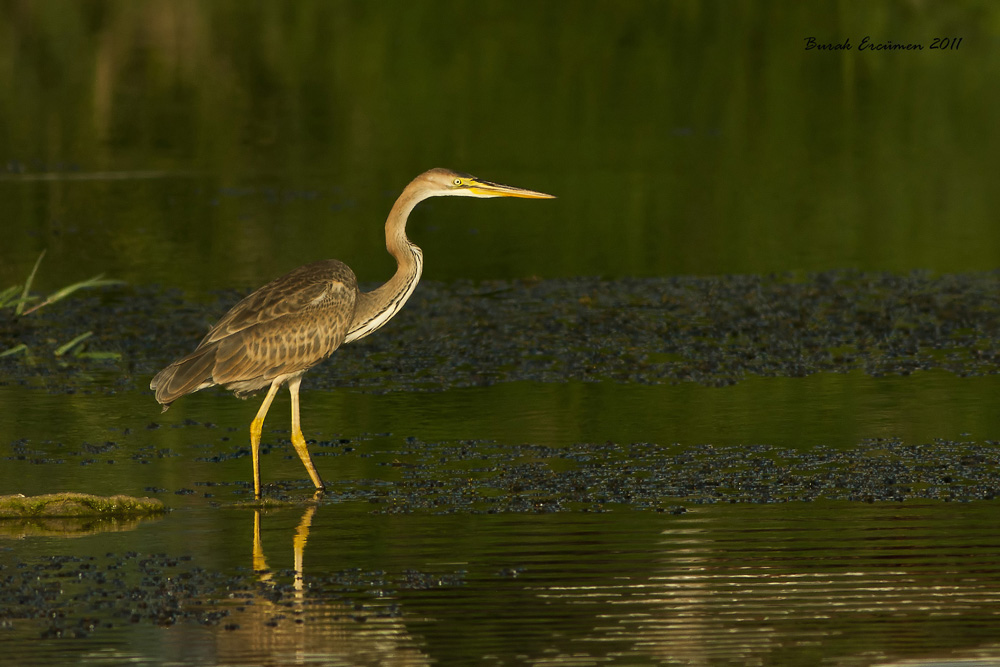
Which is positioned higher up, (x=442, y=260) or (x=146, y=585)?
(x=442, y=260)

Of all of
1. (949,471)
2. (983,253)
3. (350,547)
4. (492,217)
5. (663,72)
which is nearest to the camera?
(350,547)

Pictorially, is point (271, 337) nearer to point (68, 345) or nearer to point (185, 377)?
point (185, 377)

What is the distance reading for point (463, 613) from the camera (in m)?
8.52

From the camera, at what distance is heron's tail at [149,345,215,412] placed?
38.1 feet

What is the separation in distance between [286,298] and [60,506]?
2.40 metres

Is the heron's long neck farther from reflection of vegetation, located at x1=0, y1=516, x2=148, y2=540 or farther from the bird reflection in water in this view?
the bird reflection in water

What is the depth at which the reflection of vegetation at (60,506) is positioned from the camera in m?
10.5

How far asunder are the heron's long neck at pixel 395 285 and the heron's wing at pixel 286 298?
0.62 ft

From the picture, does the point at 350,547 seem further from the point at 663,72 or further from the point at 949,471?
the point at 663,72

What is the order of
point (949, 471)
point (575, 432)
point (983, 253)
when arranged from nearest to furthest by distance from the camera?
point (949, 471) → point (575, 432) → point (983, 253)

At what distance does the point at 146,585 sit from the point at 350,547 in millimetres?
1307

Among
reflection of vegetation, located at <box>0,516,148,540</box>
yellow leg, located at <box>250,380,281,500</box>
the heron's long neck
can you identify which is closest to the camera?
reflection of vegetation, located at <box>0,516,148,540</box>

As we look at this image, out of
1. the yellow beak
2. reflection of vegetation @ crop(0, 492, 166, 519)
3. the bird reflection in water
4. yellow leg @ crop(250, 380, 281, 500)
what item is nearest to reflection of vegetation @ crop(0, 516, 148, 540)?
reflection of vegetation @ crop(0, 492, 166, 519)

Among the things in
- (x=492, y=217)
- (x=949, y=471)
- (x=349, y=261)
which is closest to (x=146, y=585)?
(x=949, y=471)
